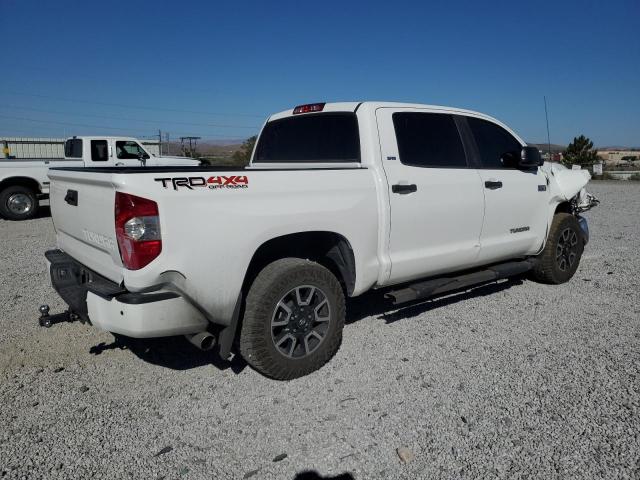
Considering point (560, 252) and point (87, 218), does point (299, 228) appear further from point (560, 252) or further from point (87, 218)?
point (560, 252)

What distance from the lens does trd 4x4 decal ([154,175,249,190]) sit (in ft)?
9.41

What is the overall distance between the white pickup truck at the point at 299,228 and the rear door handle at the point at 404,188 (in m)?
0.01

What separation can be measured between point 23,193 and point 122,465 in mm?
11421

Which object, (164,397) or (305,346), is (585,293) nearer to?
(305,346)

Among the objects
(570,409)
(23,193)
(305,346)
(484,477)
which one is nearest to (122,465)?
(305,346)

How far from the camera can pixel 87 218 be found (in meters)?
3.33

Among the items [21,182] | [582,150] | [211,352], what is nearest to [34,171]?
[21,182]

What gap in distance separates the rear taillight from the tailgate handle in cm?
81

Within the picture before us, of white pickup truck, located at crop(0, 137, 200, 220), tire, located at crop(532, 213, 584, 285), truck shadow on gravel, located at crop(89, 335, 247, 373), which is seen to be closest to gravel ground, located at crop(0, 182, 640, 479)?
truck shadow on gravel, located at crop(89, 335, 247, 373)

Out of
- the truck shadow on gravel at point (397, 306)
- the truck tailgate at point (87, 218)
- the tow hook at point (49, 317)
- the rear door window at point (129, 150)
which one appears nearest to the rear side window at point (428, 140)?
the truck shadow on gravel at point (397, 306)

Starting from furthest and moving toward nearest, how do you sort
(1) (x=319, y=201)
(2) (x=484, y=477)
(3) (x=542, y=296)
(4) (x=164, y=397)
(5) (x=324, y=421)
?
1. (3) (x=542, y=296)
2. (1) (x=319, y=201)
3. (4) (x=164, y=397)
4. (5) (x=324, y=421)
5. (2) (x=484, y=477)

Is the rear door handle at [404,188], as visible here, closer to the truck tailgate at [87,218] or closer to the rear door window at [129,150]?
the truck tailgate at [87,218]

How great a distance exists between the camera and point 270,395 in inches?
132

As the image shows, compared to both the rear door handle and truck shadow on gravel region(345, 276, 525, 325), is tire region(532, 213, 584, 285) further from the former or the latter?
the rear door handle
